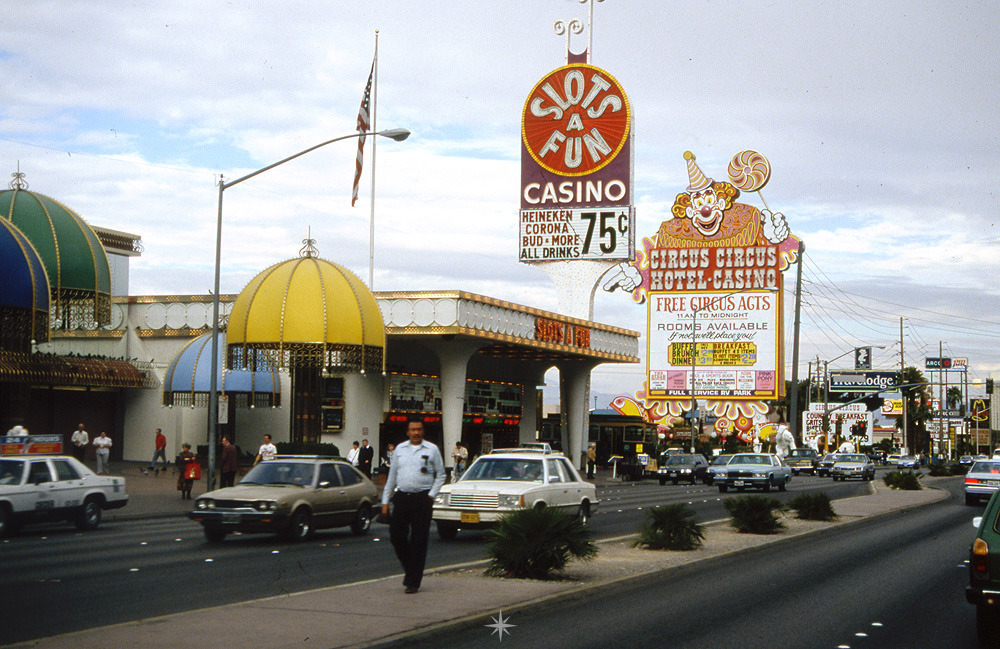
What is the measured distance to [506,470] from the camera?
19266mm

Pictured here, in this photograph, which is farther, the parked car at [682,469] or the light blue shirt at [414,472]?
the parked car at [682,469]

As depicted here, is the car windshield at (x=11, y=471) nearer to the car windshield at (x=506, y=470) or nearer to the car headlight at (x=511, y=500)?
the car windshield at (x=506, y=470)

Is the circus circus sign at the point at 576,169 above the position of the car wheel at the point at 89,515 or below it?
above

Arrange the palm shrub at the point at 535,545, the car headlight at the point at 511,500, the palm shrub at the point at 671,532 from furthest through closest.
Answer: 1. the car headlight at the point at 511,500
2. the palm shrub at the point at 671,532
3. the palm shrub at the point at 535,545

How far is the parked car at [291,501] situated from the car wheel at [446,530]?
166 centimetres

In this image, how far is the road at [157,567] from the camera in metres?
10.7

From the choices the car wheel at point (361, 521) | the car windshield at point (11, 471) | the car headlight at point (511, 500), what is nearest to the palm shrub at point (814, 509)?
the car headlight at point (511, 500)

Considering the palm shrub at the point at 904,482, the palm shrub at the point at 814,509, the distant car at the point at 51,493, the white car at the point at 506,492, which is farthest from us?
the palm shrub at the point at 904,482

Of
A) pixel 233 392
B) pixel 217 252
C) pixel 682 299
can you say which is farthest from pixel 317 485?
pixel 682 299

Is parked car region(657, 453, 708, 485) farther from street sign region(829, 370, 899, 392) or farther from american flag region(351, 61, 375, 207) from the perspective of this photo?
street sign region(829, 370, 899, 392)

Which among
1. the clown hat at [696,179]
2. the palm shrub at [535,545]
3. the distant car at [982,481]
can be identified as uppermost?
the clown hat at [696,179]

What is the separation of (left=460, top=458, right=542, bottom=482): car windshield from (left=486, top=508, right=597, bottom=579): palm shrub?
6.25 meters

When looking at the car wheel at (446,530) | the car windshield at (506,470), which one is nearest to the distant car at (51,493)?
the car wheel at (446,530)

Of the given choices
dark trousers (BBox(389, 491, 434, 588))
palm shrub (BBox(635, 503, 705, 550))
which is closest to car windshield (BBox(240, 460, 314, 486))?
palm shrub (BBox(635, 503, 705, 550))
